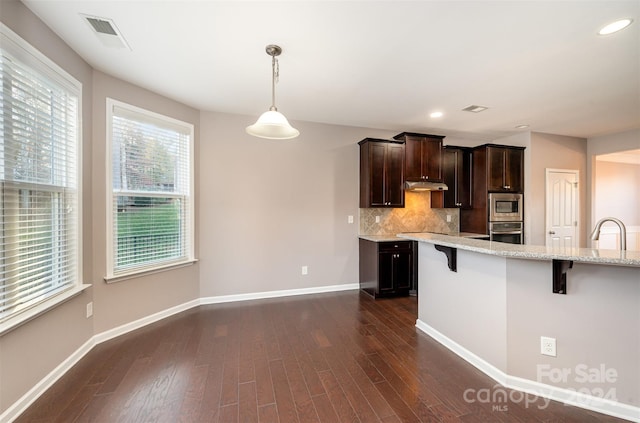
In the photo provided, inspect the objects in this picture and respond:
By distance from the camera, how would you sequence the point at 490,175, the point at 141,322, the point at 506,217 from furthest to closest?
1. the point at 506,217
2. the point at 490,175
3. the point at 141,322

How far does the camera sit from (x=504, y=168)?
4.59 m

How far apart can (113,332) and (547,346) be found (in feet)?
12.4

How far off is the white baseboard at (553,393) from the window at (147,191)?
332 cm

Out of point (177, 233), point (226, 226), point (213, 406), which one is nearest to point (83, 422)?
point (213, 406)

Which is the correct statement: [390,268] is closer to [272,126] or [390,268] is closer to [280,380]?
[280,380]

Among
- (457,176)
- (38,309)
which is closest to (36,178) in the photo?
(38,309)

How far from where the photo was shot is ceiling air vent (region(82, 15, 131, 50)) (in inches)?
73.6

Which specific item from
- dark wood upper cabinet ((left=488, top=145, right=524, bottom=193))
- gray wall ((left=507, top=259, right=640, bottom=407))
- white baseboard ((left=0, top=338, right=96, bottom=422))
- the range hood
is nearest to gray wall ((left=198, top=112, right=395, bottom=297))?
the range hood

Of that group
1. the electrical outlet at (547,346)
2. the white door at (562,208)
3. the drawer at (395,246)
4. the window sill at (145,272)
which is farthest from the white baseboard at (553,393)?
the white door at (562,208)

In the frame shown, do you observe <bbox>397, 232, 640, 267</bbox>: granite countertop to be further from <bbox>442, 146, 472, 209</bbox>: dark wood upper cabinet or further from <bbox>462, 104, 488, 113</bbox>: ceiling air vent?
<bbox>442, 146, 472, 209</bbox>: dark wood upper cabinet

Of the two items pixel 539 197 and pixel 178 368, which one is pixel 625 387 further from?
pixel 539 197

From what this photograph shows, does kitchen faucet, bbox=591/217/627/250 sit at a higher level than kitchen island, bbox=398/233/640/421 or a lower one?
higher

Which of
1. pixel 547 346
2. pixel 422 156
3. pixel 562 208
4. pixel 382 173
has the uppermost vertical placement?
pixel 422 156

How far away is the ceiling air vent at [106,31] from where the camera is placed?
1870 mm
